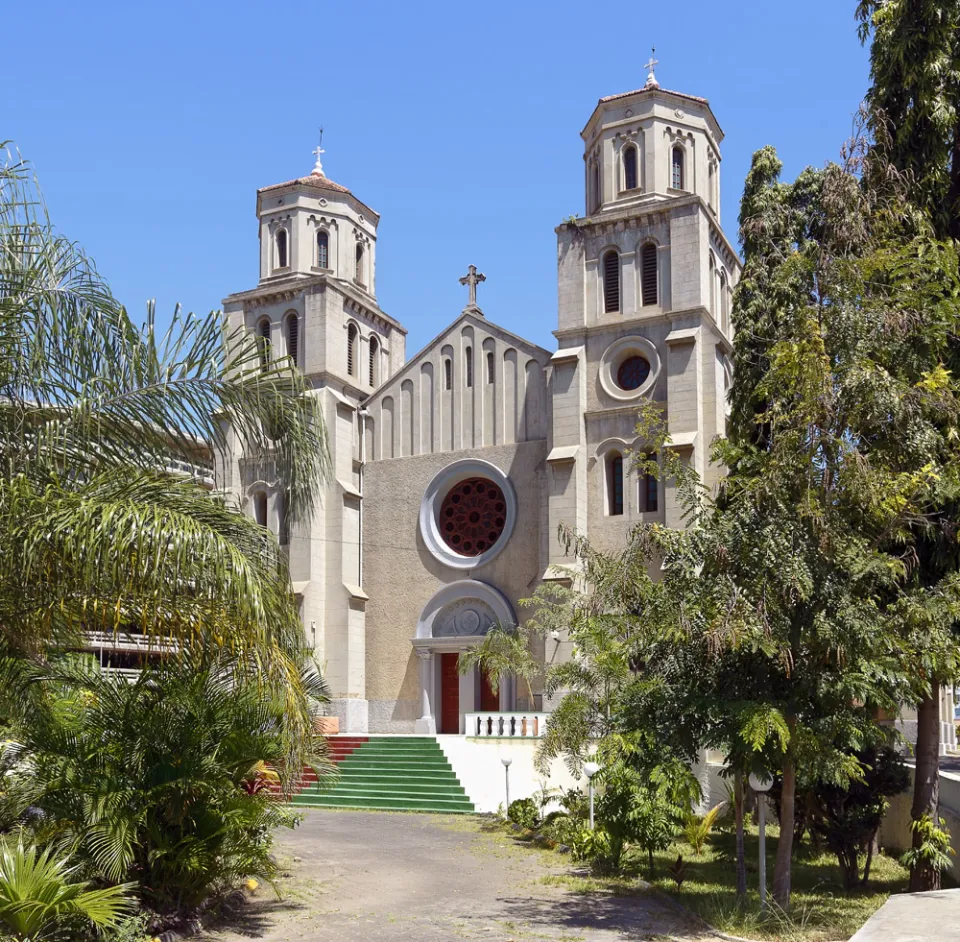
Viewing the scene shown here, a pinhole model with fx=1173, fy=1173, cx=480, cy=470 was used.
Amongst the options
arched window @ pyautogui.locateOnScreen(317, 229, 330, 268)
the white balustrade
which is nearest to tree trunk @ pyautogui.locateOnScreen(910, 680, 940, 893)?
the white balustrade

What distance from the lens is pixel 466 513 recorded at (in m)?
32.0

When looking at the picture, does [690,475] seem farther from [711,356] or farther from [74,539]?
[711,356]

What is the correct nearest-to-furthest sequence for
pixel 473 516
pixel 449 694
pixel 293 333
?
pixel 449 694 < pixel 473 516 < pixel 293 333

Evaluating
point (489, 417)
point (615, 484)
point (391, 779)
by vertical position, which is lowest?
point (391, 779)

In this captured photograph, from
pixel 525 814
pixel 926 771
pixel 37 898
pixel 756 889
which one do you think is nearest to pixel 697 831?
pixel 525 814

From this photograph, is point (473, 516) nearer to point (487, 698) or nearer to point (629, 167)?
point (487, 698)

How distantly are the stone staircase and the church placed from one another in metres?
3.29

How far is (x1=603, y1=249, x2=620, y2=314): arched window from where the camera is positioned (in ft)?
98.8

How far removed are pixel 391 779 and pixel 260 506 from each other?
36.2 feet

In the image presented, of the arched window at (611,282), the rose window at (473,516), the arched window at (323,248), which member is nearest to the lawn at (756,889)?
the rose window at (473,516)

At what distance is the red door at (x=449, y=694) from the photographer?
103 ft

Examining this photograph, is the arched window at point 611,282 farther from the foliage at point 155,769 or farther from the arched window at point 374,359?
the foliage at point 155,769

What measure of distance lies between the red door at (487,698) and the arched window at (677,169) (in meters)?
13.7

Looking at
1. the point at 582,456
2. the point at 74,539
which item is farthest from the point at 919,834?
the point at 582,456
